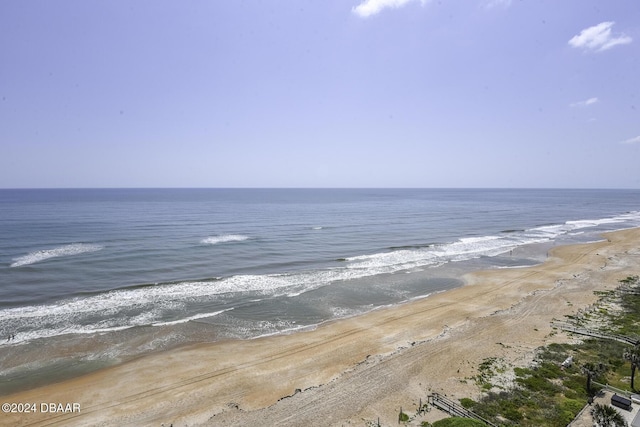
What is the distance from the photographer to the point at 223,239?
55719mm

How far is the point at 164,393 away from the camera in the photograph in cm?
1720

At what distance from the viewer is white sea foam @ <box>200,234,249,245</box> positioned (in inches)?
2075

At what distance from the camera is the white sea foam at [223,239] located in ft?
173

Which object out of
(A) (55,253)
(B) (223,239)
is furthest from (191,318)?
(B) (223,239)

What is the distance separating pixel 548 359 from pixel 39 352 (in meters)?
30.4

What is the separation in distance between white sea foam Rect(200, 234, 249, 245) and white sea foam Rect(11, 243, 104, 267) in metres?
14.0

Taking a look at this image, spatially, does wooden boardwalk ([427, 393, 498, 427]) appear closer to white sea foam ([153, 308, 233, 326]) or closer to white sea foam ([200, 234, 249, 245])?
white sea foam ([153, 308, 233, 326])

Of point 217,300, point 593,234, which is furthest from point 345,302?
point 593,234

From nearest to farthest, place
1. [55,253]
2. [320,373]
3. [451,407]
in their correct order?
[451,407], [320,373], [55,253]

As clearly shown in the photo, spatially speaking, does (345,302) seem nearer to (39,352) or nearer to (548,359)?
(548,359)

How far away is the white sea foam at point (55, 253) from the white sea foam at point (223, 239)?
1403cm

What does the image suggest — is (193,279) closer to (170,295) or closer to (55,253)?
(170,295)

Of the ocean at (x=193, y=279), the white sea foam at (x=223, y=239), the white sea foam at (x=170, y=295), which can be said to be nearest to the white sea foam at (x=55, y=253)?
the white sea foam at (x=170, y=295)

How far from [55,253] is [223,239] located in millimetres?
21818
